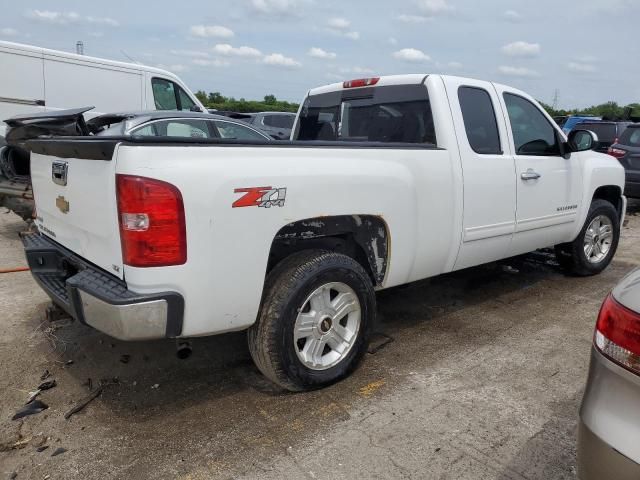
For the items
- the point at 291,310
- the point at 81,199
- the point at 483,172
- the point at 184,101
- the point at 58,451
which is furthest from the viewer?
the point at 184,101

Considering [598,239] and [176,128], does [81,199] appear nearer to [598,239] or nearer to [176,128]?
[176,128]

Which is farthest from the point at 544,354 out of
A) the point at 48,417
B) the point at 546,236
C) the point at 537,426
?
the point at 48,417

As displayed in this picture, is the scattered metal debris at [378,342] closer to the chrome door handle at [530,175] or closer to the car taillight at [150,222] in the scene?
the chrome door handle at [530,175]

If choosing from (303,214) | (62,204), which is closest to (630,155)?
(303,214)

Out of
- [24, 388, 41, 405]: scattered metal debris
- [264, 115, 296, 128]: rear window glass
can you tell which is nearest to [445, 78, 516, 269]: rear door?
[24, 388, 41, 405]: scattered metal debris

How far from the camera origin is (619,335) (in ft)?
5.77

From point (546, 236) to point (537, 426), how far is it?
2.38 meters

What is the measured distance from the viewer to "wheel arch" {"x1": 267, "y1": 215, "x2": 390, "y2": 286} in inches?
121

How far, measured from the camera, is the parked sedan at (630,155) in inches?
389

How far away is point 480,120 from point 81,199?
295 cm

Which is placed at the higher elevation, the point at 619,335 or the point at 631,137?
the point at 631,137

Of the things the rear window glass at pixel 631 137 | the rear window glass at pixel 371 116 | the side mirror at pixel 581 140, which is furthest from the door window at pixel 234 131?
the rear window glass at pixel 631 137

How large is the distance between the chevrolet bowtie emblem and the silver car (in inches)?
108

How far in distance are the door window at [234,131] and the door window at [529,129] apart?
161 inches
